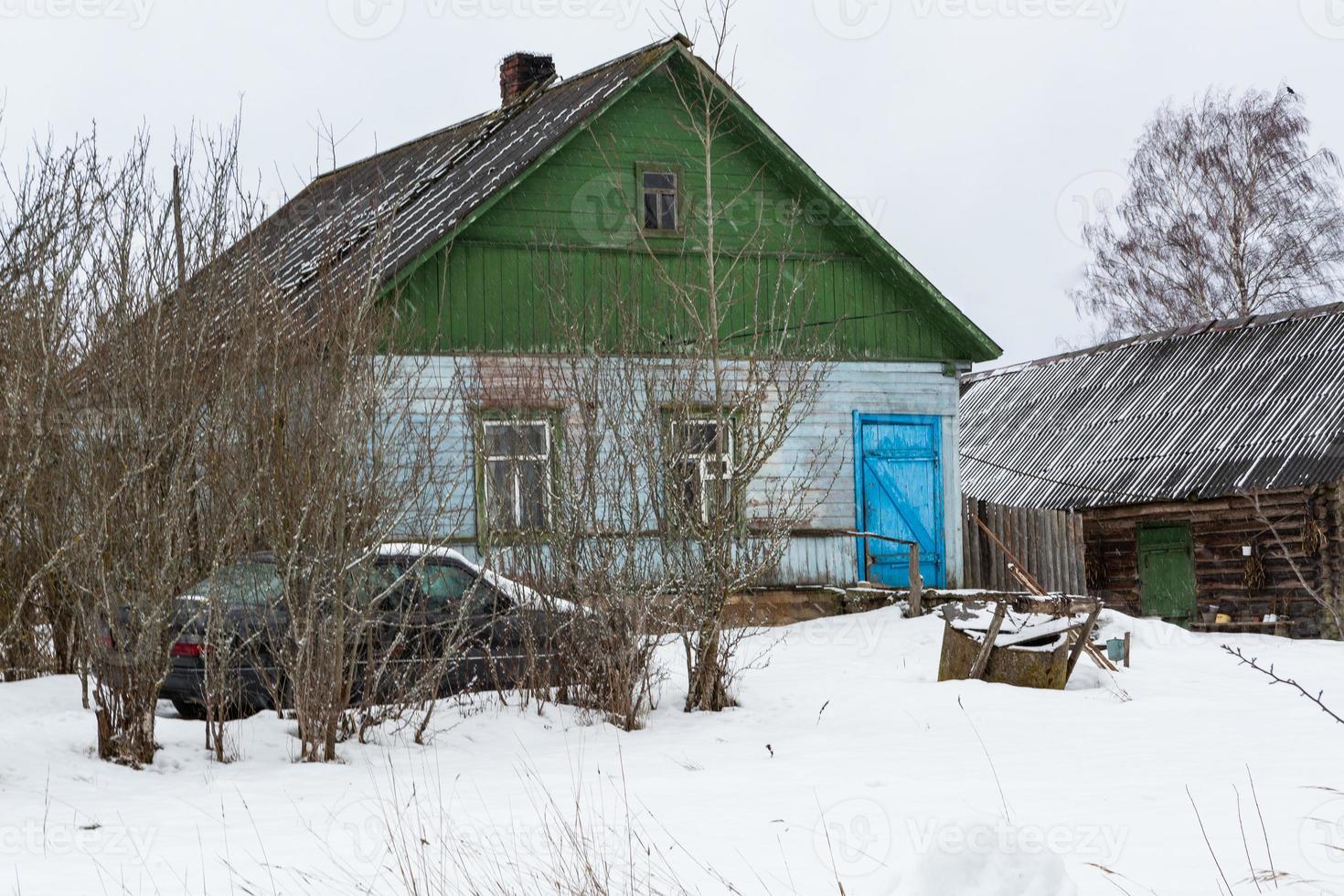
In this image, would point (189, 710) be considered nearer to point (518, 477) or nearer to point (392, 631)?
point (392, 631)

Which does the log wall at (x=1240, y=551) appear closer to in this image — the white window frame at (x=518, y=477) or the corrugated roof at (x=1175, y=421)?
the corrugated roof at (x=1175, y=421)

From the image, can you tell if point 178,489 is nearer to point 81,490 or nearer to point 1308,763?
point 81,490

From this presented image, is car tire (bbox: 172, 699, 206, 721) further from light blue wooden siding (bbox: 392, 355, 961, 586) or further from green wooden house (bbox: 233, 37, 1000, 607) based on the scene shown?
light blue wooden siding (bbox: 392, 355, 961, 586)

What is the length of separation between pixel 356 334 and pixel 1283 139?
84.2 ft

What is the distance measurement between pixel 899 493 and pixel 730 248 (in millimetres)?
3645

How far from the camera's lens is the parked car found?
8820 millimetres

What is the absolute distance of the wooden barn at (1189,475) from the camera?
20.6 metres

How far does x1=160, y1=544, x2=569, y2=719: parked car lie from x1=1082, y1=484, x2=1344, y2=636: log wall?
40.7ft

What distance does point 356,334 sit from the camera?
→ 920 cm

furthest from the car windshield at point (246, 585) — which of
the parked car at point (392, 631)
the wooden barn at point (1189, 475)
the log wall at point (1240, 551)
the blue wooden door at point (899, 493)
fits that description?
the log wall at point (1240, 551)

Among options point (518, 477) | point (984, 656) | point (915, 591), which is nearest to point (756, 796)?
point (518, 477)

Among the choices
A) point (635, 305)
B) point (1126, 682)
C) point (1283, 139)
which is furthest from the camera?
point (1283, 139)

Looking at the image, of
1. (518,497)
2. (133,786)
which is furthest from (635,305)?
(133,786)

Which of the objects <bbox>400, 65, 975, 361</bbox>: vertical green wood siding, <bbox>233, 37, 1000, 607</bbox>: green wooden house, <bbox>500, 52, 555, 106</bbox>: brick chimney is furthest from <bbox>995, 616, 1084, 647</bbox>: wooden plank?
<bbox>500, 52, 555, 106</bbox>: brick chimney
